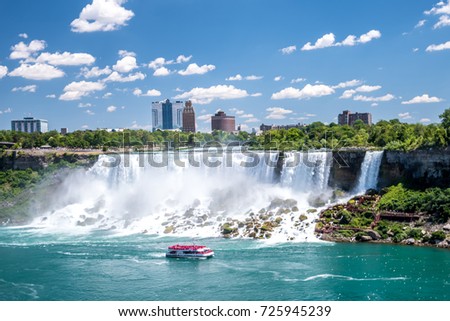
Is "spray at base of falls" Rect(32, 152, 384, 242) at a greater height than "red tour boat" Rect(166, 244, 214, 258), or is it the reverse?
"spray at base of falls" Rect(32, 152, 384, 242)

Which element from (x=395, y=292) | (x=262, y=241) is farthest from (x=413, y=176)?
(x=395, y=292)

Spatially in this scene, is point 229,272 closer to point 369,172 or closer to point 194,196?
point 369,172

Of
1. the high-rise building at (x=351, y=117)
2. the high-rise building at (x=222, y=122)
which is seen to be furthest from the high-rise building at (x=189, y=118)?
the high-rise building at (x=351, y=117)

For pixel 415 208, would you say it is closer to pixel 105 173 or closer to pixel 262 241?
pixel 262 241

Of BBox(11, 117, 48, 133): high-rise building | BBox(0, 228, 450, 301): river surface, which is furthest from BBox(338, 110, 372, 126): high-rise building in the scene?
BBox(0, 228, 450, 301): river surface

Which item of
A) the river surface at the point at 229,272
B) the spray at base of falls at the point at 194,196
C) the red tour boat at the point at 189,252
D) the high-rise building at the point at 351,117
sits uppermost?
the high-rise building at the point at 351,117

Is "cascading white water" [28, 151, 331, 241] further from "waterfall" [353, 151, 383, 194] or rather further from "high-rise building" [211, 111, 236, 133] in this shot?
"high-rise building" [211, 111, 236, 133]

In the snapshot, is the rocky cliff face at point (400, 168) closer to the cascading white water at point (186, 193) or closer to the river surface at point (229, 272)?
the cascading white water at point (186, 193)

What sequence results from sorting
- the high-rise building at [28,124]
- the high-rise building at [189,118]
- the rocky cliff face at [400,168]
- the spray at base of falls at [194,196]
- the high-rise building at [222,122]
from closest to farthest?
the rocky cliff face at [400,168]
the spray at base of falls at [194,196]
the high-rise building at [28,124]
the high-rise building at [189,118]
the high-rise building at [222,122]
